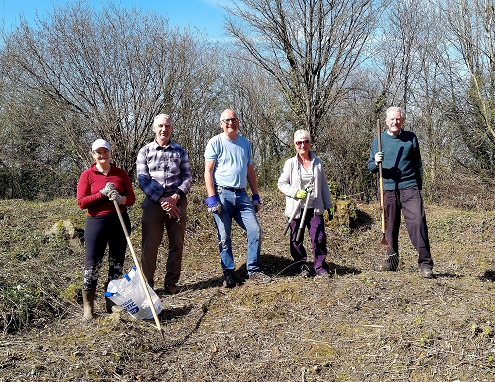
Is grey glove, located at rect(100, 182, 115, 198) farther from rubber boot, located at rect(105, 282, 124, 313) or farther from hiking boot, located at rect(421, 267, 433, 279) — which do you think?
hiking boot, located at rect(421, 267, 433, 279)

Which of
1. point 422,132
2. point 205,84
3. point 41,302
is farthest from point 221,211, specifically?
point 422,132

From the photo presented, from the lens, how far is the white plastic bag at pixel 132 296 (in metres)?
3.89

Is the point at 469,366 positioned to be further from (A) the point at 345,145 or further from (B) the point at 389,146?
(A) the point at 345,145

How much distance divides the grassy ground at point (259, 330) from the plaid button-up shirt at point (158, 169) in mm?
1149

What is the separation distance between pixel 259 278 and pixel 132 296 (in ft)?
4.77

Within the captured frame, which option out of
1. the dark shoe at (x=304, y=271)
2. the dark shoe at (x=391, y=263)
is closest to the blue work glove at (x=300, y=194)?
the dark shoe at (x=304, y=271)

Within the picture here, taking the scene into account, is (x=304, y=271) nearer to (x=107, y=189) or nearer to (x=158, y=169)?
(x=158, y=169)

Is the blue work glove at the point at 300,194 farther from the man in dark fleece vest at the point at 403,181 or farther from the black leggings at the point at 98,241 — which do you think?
the black leggings at the point at 98,241

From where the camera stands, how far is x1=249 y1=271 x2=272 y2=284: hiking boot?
15.7 ft

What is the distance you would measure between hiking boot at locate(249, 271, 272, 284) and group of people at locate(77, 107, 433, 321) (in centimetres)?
1

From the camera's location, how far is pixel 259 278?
4.84 m

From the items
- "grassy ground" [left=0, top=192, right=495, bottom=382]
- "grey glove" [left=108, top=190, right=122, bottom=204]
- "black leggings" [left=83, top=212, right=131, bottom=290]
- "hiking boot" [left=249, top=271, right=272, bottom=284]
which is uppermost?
"grey glove" [left=108, top=190, right=122, bottom=204]

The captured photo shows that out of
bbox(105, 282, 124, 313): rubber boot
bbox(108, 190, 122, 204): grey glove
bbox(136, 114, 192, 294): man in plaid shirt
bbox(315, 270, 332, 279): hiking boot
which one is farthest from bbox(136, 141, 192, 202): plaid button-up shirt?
bbox(315, 270, 332, 279): hiking boot

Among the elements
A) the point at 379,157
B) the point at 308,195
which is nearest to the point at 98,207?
the point at 308,195
